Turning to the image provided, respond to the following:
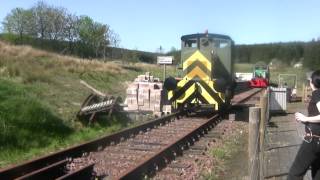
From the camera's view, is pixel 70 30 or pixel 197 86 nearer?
pixel 197 86

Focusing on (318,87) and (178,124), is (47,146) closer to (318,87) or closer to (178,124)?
(178,124)

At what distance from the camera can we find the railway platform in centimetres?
980

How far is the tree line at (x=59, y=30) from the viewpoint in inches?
2611

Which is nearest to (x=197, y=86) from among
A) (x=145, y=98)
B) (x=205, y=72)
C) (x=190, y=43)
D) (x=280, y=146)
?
(x=205, y=72)

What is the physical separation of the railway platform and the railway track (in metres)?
1.85

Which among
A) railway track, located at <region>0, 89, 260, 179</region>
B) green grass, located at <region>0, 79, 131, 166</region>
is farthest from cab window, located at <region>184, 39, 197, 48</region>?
green grass, located at <region>0, 79, 131, 166</region>

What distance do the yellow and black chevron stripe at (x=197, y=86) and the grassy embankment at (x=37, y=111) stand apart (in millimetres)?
2561

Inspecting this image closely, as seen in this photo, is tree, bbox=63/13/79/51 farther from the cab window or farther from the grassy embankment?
the cab window

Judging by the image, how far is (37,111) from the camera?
1455 centimetres

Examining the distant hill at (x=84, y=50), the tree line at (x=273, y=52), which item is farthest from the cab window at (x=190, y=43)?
the tree line at (x=273, y=52)

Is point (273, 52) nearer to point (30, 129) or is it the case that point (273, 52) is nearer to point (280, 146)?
point (280, 146)

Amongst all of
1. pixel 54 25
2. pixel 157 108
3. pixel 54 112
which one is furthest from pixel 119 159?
pixel 54 25

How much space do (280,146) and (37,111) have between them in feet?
20.2

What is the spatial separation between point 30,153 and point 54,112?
3.86 metres
